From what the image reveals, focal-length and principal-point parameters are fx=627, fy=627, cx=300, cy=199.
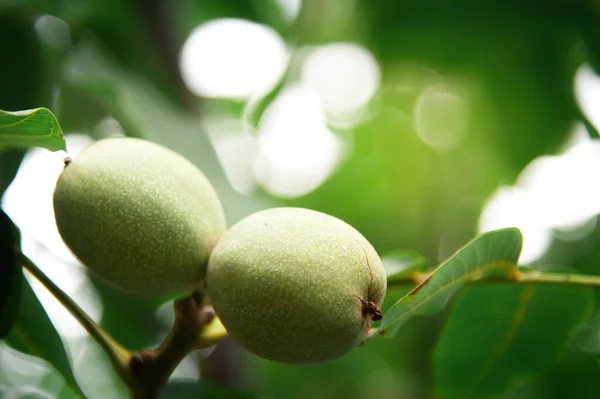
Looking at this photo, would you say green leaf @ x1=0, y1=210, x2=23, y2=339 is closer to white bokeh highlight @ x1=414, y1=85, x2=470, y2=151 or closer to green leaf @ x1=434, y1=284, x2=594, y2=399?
green leaf @ x1=434, y1=284, x2=594, y2=399

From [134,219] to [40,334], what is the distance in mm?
293

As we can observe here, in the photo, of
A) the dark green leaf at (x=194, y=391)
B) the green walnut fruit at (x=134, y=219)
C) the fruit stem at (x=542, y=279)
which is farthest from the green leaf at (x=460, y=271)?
the dark green leaf at (x=194, y=391)

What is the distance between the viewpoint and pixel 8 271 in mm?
812

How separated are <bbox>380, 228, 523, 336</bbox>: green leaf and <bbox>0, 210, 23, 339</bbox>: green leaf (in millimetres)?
479

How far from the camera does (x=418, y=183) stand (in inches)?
89.6

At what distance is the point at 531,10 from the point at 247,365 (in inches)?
49.6

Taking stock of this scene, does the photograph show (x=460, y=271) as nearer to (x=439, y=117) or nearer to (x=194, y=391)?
(x=194, y=391)

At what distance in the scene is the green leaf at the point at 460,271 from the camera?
72 cm

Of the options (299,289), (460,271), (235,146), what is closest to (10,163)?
(299,289)

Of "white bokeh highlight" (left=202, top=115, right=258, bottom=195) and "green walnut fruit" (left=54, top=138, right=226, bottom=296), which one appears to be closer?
"green walnut fruit" (left=54, top=138, right=226, bottom=296)

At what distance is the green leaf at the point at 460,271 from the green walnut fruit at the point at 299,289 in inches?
1.3

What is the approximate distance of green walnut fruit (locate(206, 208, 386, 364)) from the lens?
70 centimetres

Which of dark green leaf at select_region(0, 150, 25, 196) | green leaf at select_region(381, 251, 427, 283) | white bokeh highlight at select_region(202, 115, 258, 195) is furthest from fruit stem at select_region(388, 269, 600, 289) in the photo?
white bokeh highlight at select_region(202, 115, 258, 195)

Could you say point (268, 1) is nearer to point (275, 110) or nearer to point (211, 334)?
point (275, 110)
